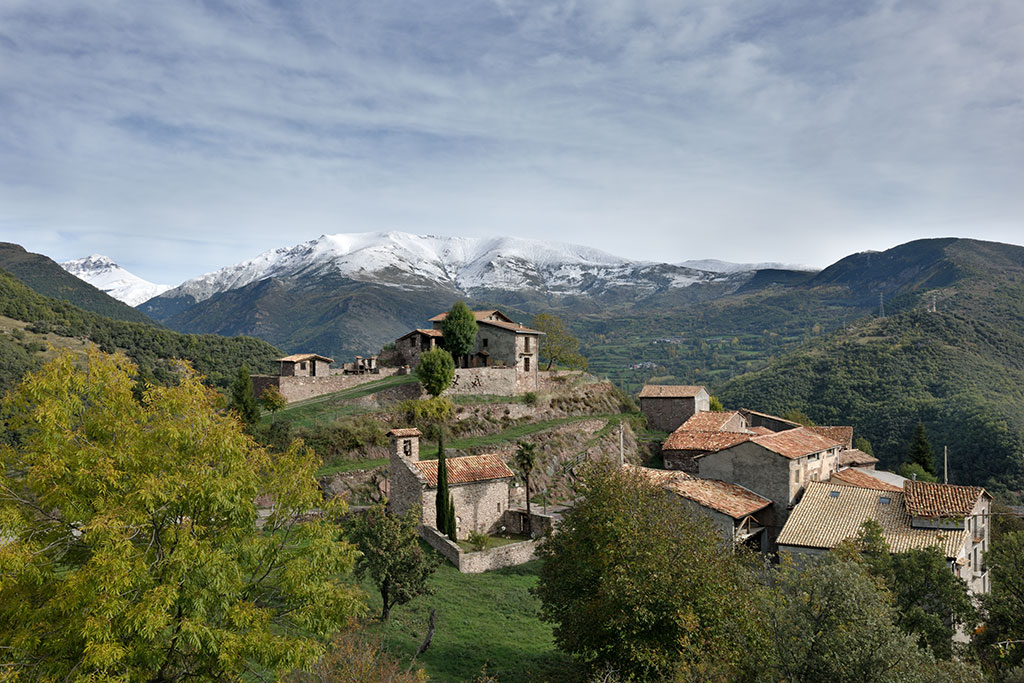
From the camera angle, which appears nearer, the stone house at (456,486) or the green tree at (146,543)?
the green tree at (146,543)

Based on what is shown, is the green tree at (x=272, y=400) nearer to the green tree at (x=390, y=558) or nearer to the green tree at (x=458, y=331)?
the green tree at (x=458, y=331)

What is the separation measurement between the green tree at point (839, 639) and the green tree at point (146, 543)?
11.5 m

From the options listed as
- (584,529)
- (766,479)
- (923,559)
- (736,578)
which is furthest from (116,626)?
(766,479)

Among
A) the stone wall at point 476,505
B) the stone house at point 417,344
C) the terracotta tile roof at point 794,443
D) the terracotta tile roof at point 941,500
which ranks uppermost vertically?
the stone house at point 417,344

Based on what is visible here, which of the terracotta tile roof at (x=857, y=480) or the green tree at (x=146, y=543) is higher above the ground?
the green tree at (x=146, y=543)

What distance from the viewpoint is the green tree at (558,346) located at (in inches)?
3118

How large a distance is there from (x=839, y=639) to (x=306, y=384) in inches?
1976

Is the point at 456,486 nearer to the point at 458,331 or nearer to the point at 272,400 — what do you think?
the point at 272,400

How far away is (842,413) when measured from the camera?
4503 inches

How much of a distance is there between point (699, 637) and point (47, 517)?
57.8 ft

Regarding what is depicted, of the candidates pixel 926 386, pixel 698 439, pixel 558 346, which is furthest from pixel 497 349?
pixel 926 386

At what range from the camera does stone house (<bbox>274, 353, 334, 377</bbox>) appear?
62.6 metres

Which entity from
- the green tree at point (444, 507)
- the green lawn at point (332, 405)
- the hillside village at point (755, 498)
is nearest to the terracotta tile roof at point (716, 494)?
the hillside village at point (755, 498)

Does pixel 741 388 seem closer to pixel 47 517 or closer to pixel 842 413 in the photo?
pixel 842 413
